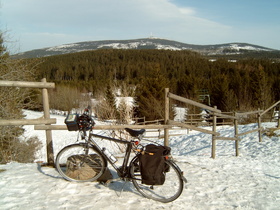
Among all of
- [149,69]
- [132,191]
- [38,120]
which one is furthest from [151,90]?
[149,69]

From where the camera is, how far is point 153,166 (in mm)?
3170

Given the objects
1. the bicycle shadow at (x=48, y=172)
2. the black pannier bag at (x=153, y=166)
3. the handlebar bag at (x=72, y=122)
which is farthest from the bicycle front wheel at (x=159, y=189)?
the bicycle shadow at (x=48, y=172)

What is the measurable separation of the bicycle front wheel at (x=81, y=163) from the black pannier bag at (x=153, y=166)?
0.85 metres

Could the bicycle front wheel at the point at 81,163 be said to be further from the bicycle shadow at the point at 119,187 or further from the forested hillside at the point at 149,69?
the forested hillside at the point at 149,69

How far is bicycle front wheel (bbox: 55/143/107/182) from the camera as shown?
3.78 m

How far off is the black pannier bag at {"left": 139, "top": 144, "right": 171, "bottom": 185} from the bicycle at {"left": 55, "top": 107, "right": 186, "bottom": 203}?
0.55 feet

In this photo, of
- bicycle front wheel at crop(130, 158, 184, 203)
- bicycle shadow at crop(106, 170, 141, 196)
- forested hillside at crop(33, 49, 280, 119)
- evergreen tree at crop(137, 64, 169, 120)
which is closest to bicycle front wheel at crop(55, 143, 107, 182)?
bicycle shadow at crop(106, 170, 141, 196)

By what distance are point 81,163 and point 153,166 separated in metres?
1.35

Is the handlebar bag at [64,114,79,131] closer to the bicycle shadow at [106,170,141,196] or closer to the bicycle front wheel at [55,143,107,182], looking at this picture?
the bicycle front wheel at [55,143,107,182]

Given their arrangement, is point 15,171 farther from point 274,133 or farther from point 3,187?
point 274,133

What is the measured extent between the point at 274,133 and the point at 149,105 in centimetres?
1838

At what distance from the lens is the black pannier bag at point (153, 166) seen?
315 centimetres

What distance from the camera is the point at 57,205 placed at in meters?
3.14

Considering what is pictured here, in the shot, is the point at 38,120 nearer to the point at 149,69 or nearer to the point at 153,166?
the point at 153,166
